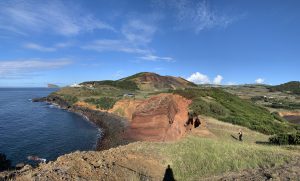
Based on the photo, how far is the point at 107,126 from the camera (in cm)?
5859

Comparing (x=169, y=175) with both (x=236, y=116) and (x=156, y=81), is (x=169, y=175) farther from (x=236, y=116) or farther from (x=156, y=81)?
(x=156, y=81)

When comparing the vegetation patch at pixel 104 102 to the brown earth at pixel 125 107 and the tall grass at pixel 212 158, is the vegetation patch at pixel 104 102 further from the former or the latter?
the tall grass at pixel 212 158

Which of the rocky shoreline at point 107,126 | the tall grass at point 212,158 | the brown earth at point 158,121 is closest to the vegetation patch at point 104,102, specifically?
the rocky shoreline at point 107,126

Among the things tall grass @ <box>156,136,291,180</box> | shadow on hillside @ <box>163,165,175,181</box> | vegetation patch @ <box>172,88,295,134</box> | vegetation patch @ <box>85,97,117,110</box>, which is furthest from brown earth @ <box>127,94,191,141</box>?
vegetation patch @ <box>85,97,117,110</box>

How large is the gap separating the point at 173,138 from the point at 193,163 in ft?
26.7

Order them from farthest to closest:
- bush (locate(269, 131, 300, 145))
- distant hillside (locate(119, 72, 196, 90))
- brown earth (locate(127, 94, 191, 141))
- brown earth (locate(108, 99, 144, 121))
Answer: distant hillside (locate(119, 72, 196, 90)) < brown earth (locate(108, 99, 144, 121)) < bush (locate(269, 131, 300, 145)) < brown earth (locate(127, 94, 191, 141))

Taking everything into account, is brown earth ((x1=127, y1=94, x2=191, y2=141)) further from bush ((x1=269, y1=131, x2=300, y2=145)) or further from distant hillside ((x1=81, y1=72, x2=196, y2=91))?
distant hillside ((x1=81, y1=72, x2=196, y2=91))

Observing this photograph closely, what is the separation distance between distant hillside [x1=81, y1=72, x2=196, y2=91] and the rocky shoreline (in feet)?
159

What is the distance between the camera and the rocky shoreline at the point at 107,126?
42312 mm

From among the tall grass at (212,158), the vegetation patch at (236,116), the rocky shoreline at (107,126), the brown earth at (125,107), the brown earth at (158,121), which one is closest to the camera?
the tall grass at (212,158)

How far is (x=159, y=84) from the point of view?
469ft

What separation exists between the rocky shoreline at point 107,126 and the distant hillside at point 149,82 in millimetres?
48423

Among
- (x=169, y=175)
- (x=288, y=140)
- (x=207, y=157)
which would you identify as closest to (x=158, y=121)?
(x=207, y=157)

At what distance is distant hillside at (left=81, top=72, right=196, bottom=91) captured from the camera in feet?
451
